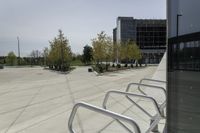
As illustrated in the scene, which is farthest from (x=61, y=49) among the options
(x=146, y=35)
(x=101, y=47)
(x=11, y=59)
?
(x=11, y=59)

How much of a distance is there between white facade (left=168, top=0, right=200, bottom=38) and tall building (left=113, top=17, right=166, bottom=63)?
8148 cm

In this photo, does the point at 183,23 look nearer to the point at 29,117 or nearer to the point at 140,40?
the point at 29,117

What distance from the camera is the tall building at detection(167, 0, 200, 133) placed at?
249cm

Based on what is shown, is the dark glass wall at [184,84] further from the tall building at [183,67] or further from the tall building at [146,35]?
the tall building at [146,35]

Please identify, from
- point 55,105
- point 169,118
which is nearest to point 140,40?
point 55,105

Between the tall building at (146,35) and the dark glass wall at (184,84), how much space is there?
81.5 metres

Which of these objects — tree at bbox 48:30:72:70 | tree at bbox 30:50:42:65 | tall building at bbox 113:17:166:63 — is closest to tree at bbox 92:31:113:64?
tree at bbox 48:30:72:70

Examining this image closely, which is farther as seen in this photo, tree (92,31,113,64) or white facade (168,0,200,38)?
tree (92,31,113,64)

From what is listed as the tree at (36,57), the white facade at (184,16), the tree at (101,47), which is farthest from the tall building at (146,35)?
the white facade at (184,16)

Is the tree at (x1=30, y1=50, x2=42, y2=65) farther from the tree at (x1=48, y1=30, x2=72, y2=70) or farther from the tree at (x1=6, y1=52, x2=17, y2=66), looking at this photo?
the tree at (x1=48, y1=30, x2=72, y2=70)

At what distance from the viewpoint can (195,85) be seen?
8.34 feet

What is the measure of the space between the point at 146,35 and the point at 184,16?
86.5 m

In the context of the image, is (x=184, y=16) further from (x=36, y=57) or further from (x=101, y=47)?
(x=36, y=57)

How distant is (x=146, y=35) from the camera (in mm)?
87938
